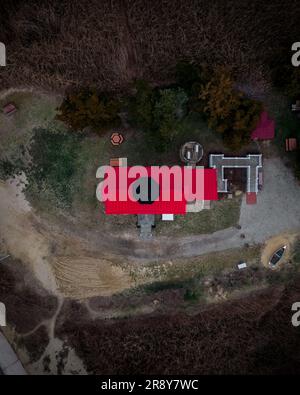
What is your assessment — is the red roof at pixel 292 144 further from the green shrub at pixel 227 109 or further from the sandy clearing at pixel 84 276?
the sandy clearing at pixel 84 276

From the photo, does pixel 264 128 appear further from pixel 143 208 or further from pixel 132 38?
pixel 132 38

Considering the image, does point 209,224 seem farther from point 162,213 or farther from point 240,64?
point 240,64

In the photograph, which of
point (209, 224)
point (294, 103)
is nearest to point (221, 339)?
point (209, 224)

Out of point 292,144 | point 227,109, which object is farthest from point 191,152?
point 292,144

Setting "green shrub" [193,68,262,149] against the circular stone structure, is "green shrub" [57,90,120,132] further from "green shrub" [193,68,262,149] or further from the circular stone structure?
"green shrub" [193,68,262,149]

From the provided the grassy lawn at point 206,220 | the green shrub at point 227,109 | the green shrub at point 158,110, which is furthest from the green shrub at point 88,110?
the grassy lawn at point 206,220
